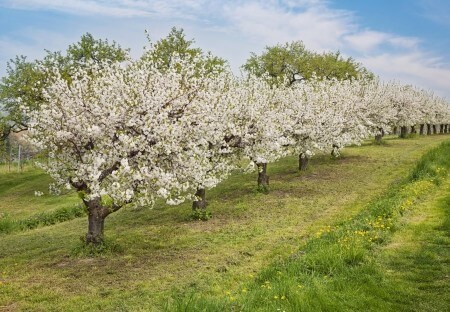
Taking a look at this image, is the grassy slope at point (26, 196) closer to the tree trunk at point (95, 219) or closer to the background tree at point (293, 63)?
the tree trunk at point (95, 219)

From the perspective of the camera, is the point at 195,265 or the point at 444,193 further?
the point at 444,193

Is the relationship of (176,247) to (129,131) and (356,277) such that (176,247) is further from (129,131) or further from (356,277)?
(356,277)

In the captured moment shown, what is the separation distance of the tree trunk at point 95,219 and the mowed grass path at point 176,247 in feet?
3.29

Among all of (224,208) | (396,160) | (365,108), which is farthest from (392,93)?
(224,208)

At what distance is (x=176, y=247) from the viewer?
17.8m

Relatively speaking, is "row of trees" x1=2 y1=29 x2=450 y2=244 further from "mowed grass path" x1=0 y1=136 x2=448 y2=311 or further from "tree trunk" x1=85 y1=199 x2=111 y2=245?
"mowed grass path" x1=0 y1=136 x2=448 y2=311

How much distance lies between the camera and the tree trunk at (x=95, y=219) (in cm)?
1736

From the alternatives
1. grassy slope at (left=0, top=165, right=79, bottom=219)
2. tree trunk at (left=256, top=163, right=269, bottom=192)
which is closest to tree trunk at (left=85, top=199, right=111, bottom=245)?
tree trunk at (left=256, top=163, right=269, bottom=192)

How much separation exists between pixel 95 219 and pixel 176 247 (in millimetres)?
3677

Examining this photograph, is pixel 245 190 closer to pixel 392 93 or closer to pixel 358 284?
pixel 358 284

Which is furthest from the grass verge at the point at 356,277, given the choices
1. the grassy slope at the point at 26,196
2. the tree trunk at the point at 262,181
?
the grassy slope at the point at 26,196

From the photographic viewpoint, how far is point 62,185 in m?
17.1

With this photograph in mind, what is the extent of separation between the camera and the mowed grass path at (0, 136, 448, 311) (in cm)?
1301

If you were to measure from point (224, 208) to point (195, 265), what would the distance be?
964cm
